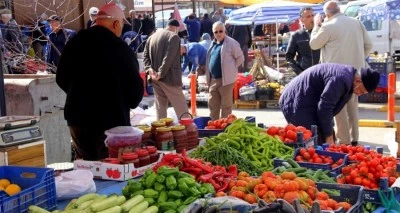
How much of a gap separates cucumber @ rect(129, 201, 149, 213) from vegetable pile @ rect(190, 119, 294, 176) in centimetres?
113

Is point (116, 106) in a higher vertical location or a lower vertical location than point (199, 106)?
higher

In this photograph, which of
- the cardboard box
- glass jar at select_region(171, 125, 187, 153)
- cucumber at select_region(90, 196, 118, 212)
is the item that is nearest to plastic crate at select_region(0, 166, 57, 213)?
cucumber at select_region(90, 196, 118, 212)

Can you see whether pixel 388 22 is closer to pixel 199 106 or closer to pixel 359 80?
pixel 199 106

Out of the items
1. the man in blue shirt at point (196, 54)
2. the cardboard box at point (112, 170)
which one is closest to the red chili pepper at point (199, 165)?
the cardboard box at point (112, 170)

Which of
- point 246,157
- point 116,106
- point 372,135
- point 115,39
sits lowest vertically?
point 372,135

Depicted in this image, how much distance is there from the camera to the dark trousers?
5.10 meters

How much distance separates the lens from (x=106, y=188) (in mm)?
3973

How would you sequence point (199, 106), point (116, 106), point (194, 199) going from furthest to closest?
point (199, 106) < point (116, 106) < point (194, 199)

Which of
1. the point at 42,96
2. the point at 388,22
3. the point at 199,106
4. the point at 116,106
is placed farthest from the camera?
the point at 388,22

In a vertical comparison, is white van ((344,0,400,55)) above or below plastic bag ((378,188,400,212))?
above

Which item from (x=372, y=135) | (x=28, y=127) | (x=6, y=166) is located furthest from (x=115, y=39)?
(x=372, y=135)

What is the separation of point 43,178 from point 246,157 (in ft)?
5.68

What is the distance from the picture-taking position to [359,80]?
5699mm

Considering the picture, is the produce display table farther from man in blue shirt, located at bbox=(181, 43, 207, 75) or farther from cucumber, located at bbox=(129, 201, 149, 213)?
man in blue shirt, located at bbox=(181, 43, 207, 75)
